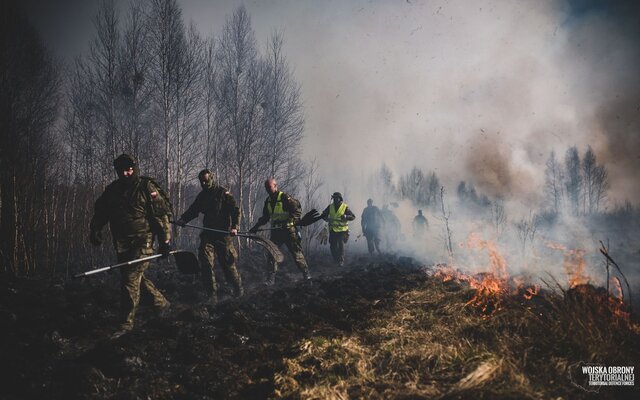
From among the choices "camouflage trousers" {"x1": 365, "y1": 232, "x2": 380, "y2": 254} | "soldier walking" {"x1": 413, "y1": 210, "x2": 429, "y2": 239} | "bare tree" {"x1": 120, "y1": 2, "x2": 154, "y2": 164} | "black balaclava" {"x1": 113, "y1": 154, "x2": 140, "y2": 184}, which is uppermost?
"bare tree" {"x1": 120, "y1": 2, "x2": 154, "y2": 164}

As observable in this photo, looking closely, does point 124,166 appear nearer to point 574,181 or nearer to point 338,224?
point 338,224

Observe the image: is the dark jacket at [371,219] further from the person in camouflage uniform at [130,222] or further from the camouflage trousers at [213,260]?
the person in camouflage uniform at [130,222]

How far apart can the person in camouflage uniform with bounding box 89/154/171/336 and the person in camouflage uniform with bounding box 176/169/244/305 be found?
1.35 metres

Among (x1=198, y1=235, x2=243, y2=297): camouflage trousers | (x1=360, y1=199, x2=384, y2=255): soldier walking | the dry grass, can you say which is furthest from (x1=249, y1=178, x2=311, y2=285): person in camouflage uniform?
(x1=360, y1=199, x2=384, y2=255): soldier walking

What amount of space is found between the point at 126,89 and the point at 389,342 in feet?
37.0

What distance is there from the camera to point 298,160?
1625 centimetres

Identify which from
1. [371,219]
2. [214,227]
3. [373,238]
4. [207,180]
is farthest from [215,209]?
[373,238]

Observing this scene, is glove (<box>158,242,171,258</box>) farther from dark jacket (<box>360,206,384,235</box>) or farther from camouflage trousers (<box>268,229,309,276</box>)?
dark jacket (<box>360,206,384,235</box>)

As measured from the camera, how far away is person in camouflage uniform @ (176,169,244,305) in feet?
18.5

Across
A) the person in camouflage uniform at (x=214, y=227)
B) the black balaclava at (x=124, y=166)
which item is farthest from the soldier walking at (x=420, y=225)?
the black balaclava at (x=124, y=166)

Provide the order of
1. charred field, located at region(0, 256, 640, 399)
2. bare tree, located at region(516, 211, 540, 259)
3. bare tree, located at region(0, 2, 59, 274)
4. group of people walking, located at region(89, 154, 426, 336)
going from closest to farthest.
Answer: charred field, located at region(0, 256, 640, 399)
group of people walking, located at region(89, 154, 426, 336)
bare tree, located at region(0, 2, 59, 274)
bare tree, located at region(516, 211, 540, 259)

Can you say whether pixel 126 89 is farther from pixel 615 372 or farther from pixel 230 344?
pixel 615 372

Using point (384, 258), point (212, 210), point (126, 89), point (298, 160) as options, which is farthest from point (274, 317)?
point (298, 160)

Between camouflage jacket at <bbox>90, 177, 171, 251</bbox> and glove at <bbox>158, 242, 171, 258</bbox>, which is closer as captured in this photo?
camouflage jacket at <bbox>90, 177, 171, 251</bbox>
